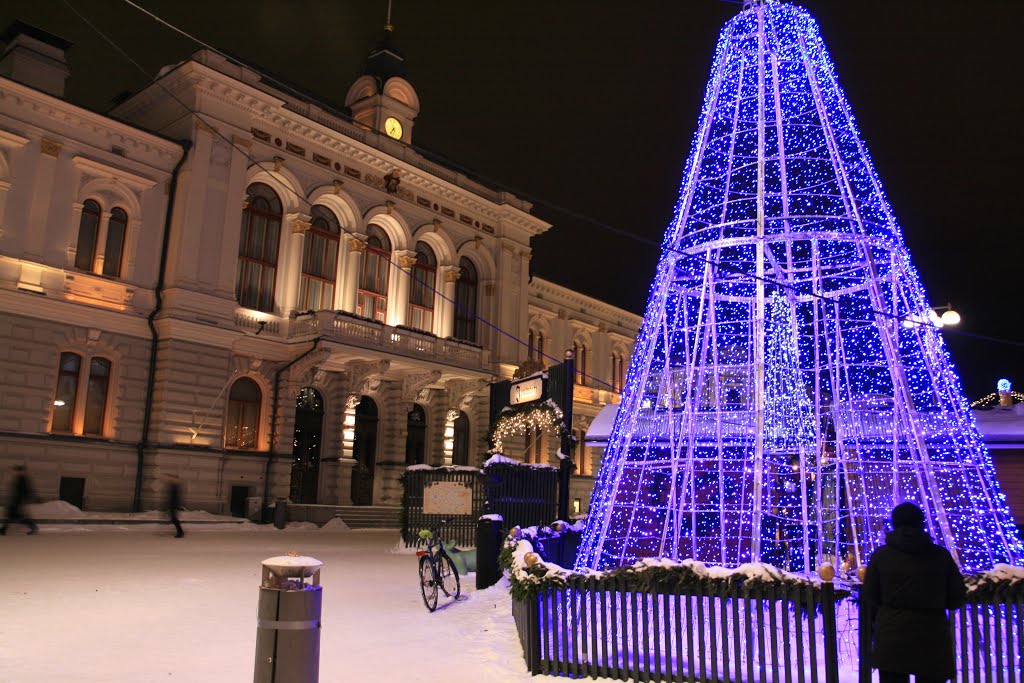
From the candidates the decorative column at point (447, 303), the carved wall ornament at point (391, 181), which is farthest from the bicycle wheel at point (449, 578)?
the decorative column at point (447, 303)

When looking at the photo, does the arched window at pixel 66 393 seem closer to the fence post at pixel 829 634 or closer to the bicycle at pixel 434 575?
Result: the bicycle at pixel 434 575

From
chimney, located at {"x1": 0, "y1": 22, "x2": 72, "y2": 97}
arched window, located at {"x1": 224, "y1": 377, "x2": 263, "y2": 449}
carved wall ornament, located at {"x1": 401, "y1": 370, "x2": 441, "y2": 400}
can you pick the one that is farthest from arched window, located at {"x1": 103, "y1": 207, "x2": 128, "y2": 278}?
carved wall ornament, located at {"x1": 401, "y1": 370, "x2": 441, "y2": 400}

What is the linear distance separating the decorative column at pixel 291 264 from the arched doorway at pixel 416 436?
7376 mm

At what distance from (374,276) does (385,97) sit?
8.48 meters

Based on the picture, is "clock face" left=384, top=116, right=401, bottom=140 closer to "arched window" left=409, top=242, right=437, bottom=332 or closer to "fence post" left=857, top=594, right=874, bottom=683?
"arched window" left=409, top=242, right=437, bottom=332

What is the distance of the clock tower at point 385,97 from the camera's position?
35875 mm

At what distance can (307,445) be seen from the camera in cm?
3025

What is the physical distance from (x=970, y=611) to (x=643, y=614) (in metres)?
2.64

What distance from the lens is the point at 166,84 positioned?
27.4 m

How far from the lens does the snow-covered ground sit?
7094mm

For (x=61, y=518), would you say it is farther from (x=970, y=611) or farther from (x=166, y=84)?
(x=970, y=611)

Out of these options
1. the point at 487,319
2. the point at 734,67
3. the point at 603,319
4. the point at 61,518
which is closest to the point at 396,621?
the point at 734,67

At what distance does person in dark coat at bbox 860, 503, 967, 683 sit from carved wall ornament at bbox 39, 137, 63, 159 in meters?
25.2

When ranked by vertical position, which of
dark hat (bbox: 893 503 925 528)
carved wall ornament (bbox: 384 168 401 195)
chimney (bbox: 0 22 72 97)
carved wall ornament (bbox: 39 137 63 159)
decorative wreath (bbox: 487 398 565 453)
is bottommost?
dark hat (bbox: 893 503 925 528)
